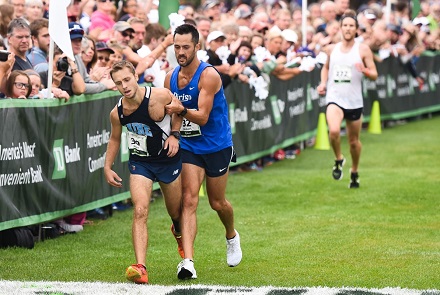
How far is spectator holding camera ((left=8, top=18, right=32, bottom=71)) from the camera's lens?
473 inches

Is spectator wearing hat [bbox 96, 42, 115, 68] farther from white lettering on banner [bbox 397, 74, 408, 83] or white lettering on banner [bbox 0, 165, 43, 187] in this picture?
white lettering on banner [bbox 397, 74, 408, 83]

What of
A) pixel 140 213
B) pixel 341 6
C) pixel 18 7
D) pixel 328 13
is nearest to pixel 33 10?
pixel 18 7

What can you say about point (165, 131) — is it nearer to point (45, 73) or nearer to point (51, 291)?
point (51, 291)

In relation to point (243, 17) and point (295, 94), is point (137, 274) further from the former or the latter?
point (295, 94)

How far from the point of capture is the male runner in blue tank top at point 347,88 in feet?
53.3

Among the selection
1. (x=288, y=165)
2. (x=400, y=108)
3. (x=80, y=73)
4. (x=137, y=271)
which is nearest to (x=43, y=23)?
(x=80, y=73)

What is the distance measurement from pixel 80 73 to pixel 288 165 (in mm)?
6979

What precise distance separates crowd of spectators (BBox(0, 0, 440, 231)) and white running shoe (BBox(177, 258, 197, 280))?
311cm

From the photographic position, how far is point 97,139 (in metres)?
13.4

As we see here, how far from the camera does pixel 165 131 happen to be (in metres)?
9.66

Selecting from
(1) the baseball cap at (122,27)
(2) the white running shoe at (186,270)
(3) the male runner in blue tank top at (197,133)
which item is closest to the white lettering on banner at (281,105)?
(1) the baseball cap at (122,27)

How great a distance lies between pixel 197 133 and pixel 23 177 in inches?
93.0

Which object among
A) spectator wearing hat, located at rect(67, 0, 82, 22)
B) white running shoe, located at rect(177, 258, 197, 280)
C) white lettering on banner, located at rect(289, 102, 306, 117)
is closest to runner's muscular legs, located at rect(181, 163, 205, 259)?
white running shoe, located at rect(177, 258, 197, 280)

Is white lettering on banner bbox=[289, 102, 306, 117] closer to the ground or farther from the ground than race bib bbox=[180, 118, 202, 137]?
closer to the ground
